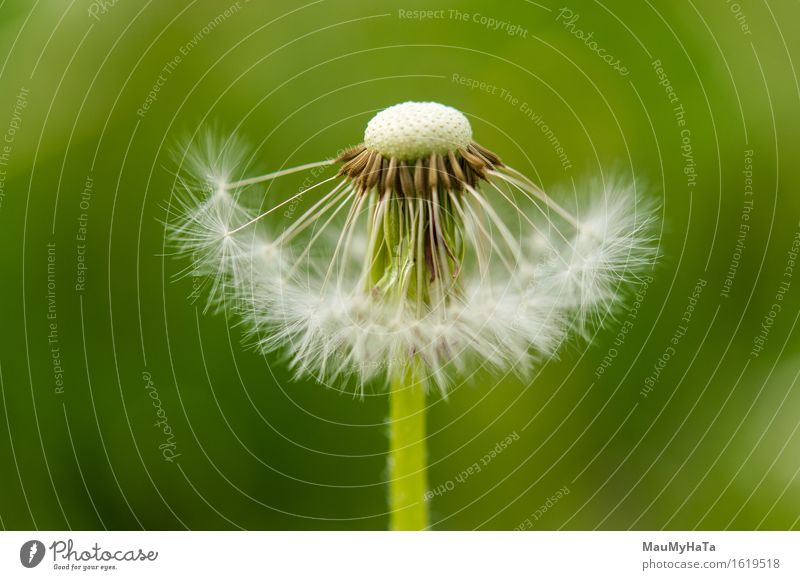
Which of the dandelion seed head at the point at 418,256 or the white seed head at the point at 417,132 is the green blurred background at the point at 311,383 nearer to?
the dandelion seed head at the point at 418,256

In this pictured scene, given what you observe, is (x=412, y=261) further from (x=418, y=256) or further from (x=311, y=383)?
(x=311, y=383)

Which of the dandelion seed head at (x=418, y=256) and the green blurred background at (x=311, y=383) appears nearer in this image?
the dandelion seed head at (x=418, y=256)

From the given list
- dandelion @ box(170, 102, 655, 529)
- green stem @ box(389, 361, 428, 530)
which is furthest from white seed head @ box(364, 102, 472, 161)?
green stem @ box(389, 361, 428, 530)

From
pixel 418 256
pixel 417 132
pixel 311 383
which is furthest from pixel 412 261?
pixel 311 383

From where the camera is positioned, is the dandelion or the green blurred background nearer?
the dandelion
